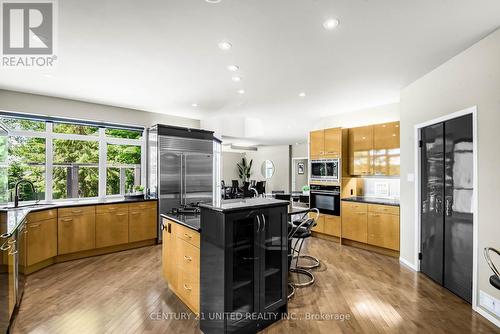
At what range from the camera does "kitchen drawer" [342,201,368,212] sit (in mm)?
4512

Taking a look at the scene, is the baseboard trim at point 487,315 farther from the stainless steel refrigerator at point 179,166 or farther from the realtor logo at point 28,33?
the realtor logo at point 28,33

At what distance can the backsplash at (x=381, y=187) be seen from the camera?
4680mm

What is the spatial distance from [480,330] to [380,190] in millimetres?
2932

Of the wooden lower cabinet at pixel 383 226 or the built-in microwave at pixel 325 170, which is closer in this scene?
the wooden lower cabinet at pixel 383 226

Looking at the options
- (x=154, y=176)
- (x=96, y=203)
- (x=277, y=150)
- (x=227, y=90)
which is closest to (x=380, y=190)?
(x=227, y=90)

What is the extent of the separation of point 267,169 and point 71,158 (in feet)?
29.3

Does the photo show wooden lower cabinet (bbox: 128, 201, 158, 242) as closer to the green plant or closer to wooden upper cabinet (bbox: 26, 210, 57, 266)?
wooden upper cabinet (bbox: 26, 210, 57, 266)

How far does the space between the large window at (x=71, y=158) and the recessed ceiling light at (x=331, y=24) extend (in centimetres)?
446

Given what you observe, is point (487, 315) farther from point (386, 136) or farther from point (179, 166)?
point (179, 166)

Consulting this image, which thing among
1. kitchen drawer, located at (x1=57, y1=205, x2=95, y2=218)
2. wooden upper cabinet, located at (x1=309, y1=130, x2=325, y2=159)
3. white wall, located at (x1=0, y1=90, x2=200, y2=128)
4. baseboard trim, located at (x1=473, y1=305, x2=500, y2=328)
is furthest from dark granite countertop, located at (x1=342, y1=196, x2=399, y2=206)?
kitchen drawer, located at (x1=57, y1=205, x2=95, y2=218)

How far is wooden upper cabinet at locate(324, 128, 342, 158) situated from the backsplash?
2.83 feet

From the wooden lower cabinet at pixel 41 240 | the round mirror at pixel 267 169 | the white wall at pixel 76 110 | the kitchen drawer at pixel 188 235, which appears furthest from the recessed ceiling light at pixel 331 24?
the round mirror at pixel 267 169

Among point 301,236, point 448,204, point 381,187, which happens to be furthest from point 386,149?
point 301,236

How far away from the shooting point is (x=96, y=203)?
415cm
